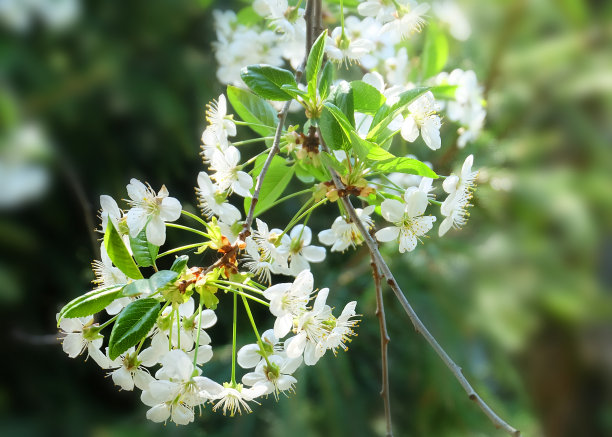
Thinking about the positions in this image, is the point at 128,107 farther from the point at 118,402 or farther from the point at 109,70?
the point at 118,402

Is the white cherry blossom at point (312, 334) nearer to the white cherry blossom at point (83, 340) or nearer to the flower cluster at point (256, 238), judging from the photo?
the flower cluster at point (256, 238)

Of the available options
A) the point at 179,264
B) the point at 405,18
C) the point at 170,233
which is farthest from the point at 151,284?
the point at 170,233

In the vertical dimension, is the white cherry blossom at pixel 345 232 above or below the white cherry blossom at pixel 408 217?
above

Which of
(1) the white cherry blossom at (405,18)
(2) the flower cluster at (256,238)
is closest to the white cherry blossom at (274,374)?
(2) the flower cluster at (256,238)

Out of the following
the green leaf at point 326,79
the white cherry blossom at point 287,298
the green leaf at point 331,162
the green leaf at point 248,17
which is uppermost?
the green leaf at point 248,17

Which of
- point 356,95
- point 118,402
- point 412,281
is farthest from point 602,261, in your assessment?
point 356,95

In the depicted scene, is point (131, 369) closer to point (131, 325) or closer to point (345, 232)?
point (131, 325)

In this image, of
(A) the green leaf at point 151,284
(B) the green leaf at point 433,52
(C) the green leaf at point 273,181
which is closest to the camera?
(A) the green leaf at point 151,284
